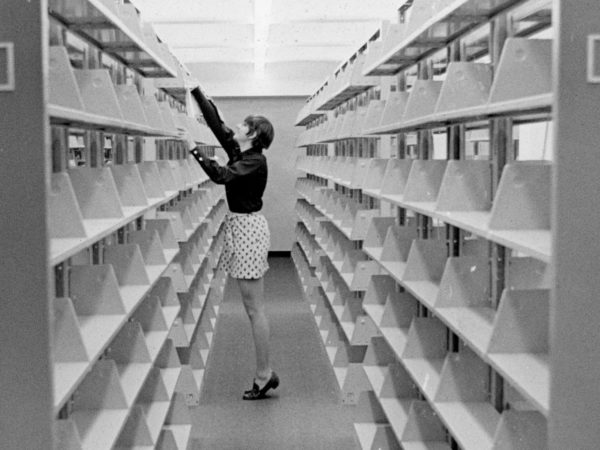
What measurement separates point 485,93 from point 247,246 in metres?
3.19

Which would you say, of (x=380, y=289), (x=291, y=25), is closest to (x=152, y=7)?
(x=291, y=25)

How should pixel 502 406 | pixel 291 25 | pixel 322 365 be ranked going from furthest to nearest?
1. pixel 291 25
2. pixel 322 365
3. pixel 502 406

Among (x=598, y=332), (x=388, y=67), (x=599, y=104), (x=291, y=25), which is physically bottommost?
(x=598, y=332)

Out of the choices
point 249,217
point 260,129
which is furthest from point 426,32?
point 249,217

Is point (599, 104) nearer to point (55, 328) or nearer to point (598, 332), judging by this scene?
point (598, 332)

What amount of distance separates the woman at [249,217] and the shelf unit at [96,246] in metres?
0.40

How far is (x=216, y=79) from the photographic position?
15.3 metres

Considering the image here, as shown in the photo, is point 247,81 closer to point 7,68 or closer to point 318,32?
point 318,32

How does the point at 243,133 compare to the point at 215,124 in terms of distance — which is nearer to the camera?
the point at 243,133

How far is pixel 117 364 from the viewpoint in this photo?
408 centimetres

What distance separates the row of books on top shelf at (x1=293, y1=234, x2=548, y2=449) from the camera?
110 inches

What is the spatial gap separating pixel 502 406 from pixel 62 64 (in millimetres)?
2097

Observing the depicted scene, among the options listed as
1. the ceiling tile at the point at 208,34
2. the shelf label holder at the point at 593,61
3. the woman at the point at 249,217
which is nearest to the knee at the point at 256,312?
the woman at the point at 249,217

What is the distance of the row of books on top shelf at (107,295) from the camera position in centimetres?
278
